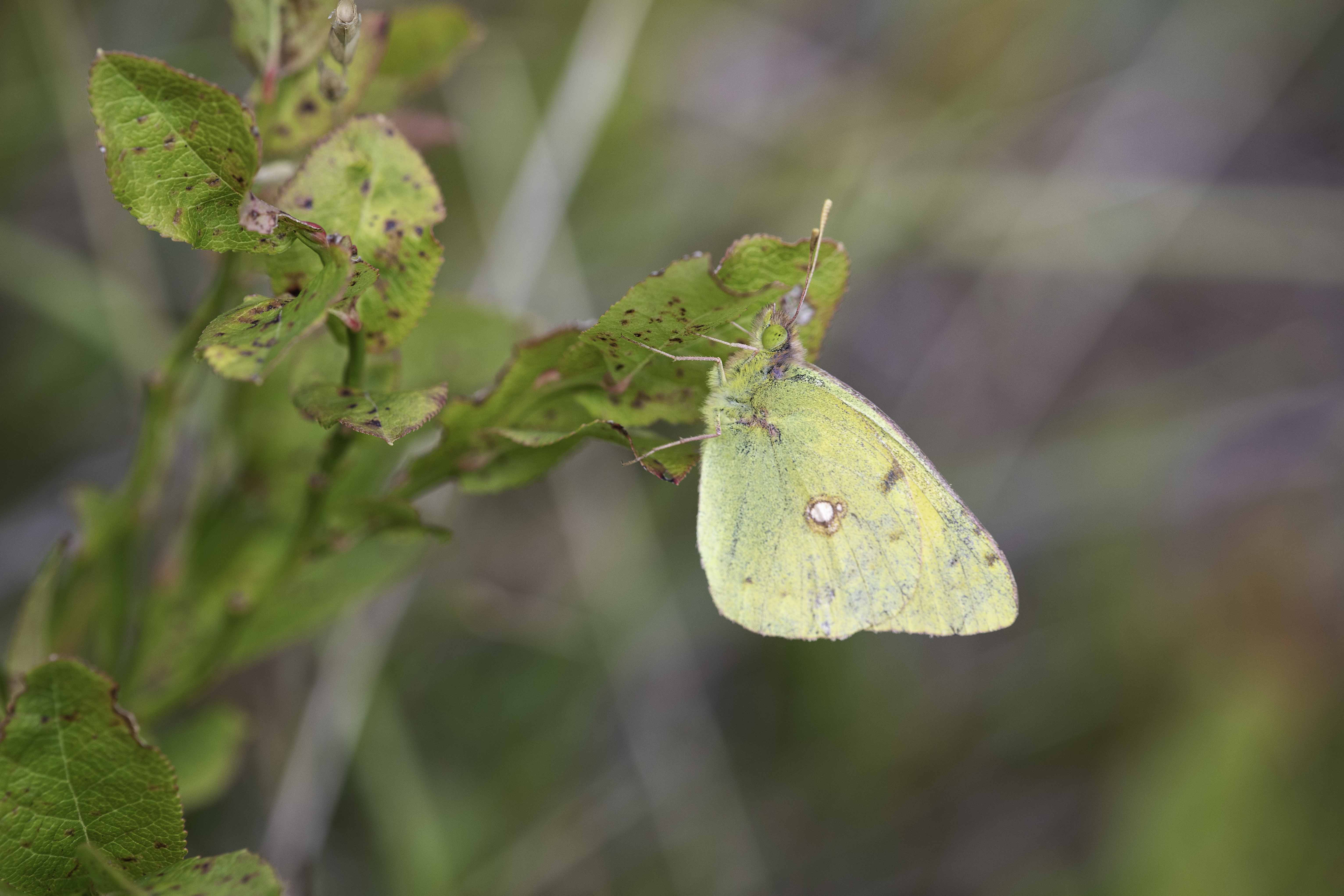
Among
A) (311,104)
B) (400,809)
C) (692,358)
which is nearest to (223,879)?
(692,358)

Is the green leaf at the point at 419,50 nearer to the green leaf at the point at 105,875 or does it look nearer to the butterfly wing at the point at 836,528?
the butterfly wing at the point at 836,528

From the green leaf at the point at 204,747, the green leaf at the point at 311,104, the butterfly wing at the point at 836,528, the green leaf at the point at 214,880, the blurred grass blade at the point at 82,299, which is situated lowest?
the green leaf at the point at 204,747

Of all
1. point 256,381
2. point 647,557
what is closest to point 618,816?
point 647,557

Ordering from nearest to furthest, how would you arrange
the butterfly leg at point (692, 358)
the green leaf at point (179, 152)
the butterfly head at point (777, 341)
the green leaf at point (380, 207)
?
the green leaf at point (179, 152)
the green leaf at point (380, 207)
the butterfly leg at point (692, 358)
the butterfly head at point (777, 341)

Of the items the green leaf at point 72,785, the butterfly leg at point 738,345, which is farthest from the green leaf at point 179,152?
the butterfly leg at point 738,345

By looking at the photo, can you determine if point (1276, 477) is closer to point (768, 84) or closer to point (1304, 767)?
point (1304, 767)

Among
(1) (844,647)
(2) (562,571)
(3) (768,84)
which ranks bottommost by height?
(2) (562,571)

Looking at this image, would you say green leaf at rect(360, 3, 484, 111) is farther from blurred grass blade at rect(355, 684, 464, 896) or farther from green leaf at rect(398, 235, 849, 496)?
blurred grass blade at rect(355, 684, 464, 896)
